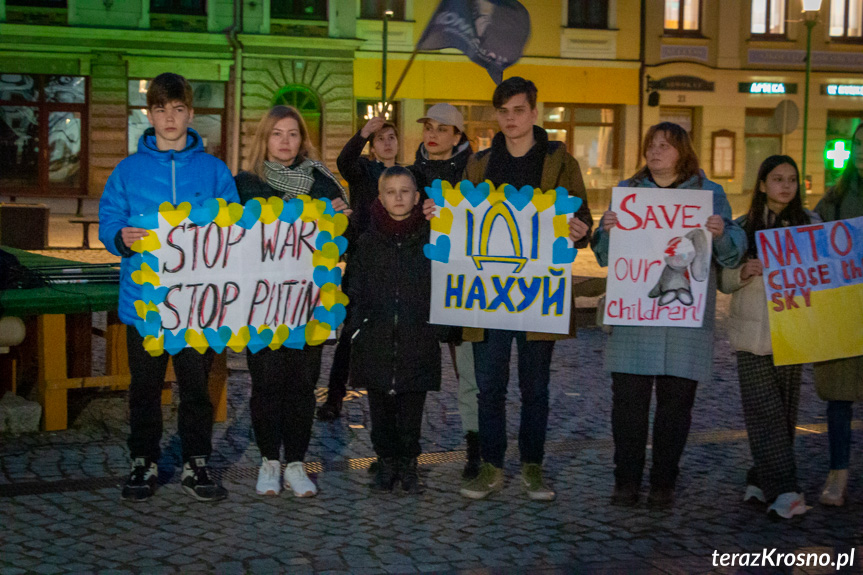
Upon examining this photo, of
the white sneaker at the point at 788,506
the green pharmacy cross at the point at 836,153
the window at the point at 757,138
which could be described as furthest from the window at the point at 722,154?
the white sneaker at the point at 788,506

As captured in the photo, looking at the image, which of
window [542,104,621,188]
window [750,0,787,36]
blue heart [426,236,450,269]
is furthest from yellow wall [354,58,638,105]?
blue heart [426,236,450,269]

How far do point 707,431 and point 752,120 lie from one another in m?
26.4

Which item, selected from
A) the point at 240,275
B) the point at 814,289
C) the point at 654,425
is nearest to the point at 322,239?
the point at 240,275

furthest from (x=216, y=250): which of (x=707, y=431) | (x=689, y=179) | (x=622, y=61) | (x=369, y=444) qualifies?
(x=622, y=61)

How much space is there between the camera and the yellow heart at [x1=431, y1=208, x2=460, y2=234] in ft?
16.9

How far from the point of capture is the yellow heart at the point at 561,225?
505 centimetres

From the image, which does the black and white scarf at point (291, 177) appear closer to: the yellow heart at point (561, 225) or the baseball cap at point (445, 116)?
the baseball cap at point (445, 116)

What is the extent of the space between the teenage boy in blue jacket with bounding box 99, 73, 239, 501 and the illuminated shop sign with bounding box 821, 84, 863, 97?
29332mm

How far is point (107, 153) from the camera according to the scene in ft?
87.7

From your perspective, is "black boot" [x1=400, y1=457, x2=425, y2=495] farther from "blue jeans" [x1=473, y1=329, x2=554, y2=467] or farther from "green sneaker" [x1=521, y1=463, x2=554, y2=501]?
"green sneaker" [x1=521, y1=463, x2=554, y2=501]

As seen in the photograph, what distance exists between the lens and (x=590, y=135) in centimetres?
3017

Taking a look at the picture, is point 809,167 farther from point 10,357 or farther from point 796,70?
point 10,357

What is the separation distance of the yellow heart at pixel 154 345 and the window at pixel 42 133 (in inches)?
924

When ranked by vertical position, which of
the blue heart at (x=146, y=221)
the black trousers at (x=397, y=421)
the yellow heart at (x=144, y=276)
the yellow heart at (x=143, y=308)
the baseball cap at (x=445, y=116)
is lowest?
the black trousers at (x=397, y=421)
